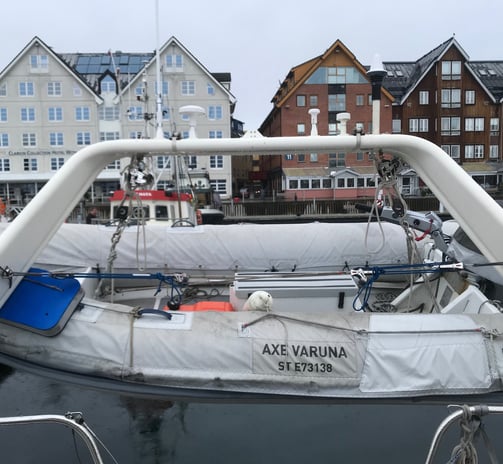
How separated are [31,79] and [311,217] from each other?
1123 inches

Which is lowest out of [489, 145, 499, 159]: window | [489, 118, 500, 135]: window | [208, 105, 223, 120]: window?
[489, 145, 499, 159]: window

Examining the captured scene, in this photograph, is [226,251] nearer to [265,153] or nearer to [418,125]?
[265,153]

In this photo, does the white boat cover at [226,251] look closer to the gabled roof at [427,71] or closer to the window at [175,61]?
the window at [175,61]

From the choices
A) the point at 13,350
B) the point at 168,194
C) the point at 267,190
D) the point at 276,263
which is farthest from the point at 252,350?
the point at 267,190

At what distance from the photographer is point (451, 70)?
44.8 metres

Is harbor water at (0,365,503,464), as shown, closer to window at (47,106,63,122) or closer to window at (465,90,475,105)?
window at (47,106,63,122)

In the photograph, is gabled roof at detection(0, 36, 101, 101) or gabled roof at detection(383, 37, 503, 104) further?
gabled roof at detection(383, 37, 503, 104)

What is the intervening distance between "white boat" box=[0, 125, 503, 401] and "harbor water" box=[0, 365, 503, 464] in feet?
0.30

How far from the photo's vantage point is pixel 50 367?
2689 mm

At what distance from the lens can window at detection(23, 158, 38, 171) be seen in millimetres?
41531

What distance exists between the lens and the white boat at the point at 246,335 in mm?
2588

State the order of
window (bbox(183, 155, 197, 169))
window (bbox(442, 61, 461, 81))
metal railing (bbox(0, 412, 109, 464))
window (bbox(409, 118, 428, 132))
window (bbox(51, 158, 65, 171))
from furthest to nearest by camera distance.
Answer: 1. window (bbox(409, 118, 428, 132))
2. window (bbox(442, 61, 461, 81))
3. window (bbox(51, 158, 65, 171))
4. window (bbox(183, 155, 197, 169))
5. metal railing (bbox(0, 412, 109, 464))

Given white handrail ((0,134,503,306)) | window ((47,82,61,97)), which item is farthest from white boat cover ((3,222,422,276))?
window ((47,82,61,97))

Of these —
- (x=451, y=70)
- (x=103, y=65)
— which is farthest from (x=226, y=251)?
(x=451, y=70)
